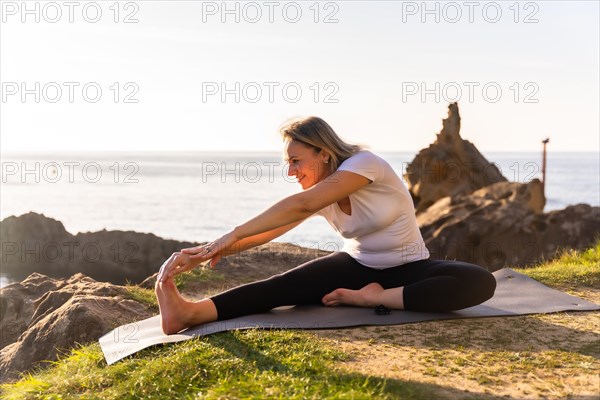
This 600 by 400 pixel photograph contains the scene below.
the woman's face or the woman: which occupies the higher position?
the woman's face

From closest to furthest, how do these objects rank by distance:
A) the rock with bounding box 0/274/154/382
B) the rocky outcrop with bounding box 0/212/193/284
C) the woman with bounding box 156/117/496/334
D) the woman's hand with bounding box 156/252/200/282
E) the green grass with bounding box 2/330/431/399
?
the green grass with bounding box 2/330/431/399 < the woman's hand with bounding box 156/252/200/282 < the woman with bounding box 156/117/496/334 < the rock with bounding box 0/274/154/382 < the rocky outcrop with bounding box 0/212/193/284

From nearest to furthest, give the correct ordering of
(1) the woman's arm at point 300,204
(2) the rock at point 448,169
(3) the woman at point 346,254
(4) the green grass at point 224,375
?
1. (4) the green grass at point 224,375
2. (1) the woman's arm at point 300,204
3. (3) the woman at point 346,254
4. (2) the rock at point 448,169

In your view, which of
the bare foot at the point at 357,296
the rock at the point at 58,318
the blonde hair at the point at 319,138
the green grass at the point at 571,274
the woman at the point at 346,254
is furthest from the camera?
the green grass at the point at 571,274

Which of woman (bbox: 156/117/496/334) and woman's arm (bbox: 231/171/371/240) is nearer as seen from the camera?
woman's arm (bbox: 231/171/371/240)

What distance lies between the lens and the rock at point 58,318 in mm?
5602

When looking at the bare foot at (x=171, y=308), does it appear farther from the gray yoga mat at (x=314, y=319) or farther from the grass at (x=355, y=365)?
the grass at (x=355, y=365)

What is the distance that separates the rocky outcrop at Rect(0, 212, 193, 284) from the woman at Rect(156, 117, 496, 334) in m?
7.43

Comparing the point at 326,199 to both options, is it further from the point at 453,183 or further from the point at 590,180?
the point at 590,180

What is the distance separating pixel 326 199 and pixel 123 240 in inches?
346

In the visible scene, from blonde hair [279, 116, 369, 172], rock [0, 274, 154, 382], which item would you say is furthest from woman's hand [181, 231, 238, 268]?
rock [0, 274, 154, 382]

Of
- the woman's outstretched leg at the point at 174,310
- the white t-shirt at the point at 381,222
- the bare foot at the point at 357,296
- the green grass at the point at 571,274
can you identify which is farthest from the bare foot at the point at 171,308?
the green grass at the point at 571,274

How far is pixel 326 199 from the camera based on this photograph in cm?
457

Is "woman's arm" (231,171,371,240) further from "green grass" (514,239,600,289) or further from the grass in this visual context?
"green grass" (514,239,600,289)

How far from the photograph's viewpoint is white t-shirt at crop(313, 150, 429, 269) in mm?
4875
